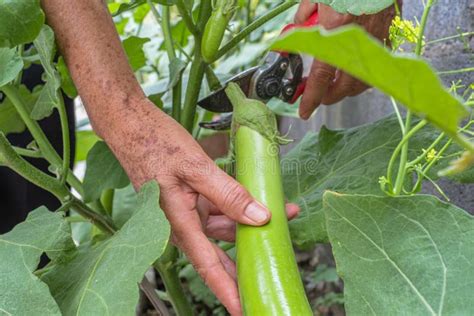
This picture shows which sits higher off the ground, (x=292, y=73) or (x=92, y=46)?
(x=92, y=46)

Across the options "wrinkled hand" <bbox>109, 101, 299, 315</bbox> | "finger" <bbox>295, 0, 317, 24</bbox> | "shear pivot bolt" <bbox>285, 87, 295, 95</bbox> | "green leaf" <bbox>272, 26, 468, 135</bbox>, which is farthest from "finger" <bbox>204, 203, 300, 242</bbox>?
"green leaf" <bbox>272, 26, 468, 135</bbox>

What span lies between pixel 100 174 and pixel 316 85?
384mm

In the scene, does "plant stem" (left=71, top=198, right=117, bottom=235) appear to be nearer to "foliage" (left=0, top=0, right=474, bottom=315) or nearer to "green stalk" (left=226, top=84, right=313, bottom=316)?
"foliage" (left=0, top=0, right=474, bottom=315)

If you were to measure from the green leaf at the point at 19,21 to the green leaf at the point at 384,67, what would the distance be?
19.5 inches

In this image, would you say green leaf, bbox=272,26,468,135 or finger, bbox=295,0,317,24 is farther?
finger, bbox=295,0,317,24

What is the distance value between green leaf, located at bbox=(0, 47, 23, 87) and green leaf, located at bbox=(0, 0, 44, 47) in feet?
0.07

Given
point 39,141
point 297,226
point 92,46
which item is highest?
point 92,46

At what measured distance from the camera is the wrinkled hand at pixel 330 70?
0.98m

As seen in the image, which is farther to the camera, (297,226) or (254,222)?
(297,226)

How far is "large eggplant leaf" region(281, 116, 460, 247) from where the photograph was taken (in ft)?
2.76

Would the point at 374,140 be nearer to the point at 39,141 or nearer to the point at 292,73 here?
the point at 292,73

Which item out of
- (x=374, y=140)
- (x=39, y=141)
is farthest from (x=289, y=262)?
(x=39, y=141)

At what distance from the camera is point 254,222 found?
710 millimetres

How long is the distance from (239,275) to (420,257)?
20 cm
